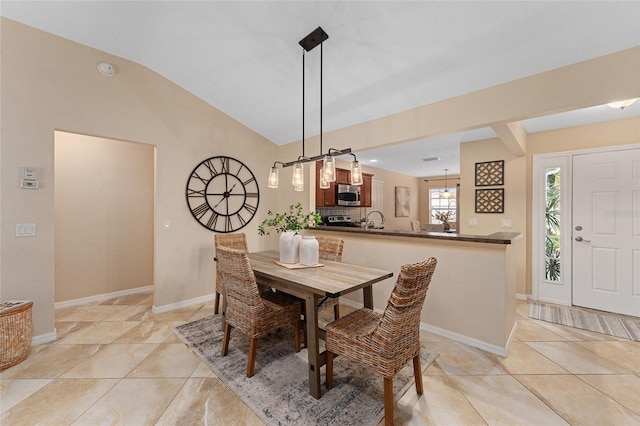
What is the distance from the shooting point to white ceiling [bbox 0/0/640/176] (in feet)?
6.01

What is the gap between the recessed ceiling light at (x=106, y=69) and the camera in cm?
285

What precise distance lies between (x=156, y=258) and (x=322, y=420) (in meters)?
2.77

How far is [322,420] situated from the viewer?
1608 mm

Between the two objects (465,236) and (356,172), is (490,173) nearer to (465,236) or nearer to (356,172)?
(465,236)

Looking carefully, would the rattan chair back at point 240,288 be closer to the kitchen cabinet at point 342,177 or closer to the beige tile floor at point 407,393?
the beige tile floor at point 407,393

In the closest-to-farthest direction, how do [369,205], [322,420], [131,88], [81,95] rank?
1. [322,420]
2. [81,95]
3. [131,88]
4. [369,205]

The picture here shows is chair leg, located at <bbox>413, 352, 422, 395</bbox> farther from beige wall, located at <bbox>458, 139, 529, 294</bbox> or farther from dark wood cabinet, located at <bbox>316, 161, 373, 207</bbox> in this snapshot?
beige wall, located at <bbox>458, 139, 529, 294</bbox>

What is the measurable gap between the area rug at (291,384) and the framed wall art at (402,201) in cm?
567

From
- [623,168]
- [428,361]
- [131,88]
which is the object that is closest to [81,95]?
[131,88]

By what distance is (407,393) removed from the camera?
1.86 m

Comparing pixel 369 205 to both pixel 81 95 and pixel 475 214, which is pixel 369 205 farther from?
pixel 81 95

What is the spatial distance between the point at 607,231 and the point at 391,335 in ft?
12.2

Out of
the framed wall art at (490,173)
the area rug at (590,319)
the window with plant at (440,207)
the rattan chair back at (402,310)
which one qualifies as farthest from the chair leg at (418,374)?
the window with plant at (440,207)

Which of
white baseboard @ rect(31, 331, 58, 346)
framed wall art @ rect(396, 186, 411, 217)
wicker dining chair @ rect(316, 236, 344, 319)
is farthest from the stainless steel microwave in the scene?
white baseboard @ rect(31, 331, 58, 346)
